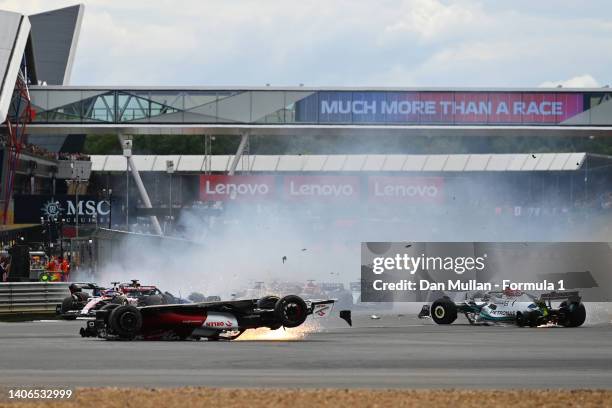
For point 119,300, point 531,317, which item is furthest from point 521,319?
point 119,300

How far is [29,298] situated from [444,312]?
1510cm

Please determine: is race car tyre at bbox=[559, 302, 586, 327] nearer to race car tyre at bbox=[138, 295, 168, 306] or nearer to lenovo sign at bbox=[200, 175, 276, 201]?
race car tyre at bbox=[138, 295, 168, 306]

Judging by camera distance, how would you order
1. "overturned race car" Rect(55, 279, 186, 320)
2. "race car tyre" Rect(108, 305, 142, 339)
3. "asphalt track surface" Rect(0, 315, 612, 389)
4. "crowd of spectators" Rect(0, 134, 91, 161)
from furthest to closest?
"crowd of spectators" Rect(0, 134, 91, 161) < "overturned race car" Rect(55, 279, 186, 320) < "race car tyre" Rect(108, 305, 142, 339) < "asphalt track surface" Rect(0, 315, 612, 389)

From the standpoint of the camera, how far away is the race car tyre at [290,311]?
24.8m

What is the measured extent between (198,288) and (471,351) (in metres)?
37.8

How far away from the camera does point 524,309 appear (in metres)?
31.1

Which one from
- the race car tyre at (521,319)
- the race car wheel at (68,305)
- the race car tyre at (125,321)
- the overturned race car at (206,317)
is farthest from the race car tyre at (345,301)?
the race car tyre at (125,321)

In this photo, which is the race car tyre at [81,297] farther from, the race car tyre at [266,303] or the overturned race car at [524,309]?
the race car tyre at [266,303]

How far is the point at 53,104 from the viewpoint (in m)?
67.8

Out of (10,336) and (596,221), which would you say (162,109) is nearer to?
(596,221)

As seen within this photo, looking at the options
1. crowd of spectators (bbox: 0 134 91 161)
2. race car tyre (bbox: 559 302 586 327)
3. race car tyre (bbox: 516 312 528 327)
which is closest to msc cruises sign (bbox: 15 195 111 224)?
crowd of spectators (bbox: 0 134 91 161)

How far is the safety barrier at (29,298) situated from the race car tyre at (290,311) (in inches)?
654

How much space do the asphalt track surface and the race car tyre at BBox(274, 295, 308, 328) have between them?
0.49 m

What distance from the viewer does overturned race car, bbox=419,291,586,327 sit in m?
31.1
